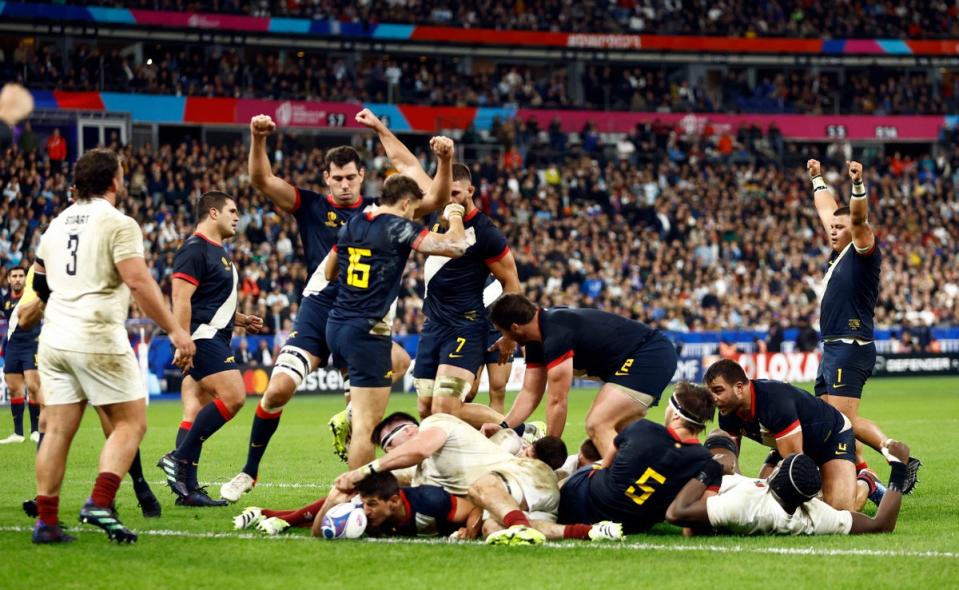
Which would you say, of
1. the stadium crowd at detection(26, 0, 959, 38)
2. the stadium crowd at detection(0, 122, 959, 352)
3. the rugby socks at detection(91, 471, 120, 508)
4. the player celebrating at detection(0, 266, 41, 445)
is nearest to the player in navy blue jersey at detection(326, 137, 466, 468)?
the rugby socks at detection(91, 471, 120, 508)

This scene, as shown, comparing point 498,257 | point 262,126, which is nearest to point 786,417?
point 498,257

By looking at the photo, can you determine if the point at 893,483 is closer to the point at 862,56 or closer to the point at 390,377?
the point at 390,377

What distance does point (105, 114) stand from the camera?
43.7 meters

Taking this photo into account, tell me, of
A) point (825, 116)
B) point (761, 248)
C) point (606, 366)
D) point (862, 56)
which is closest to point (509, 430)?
point (606, 366)

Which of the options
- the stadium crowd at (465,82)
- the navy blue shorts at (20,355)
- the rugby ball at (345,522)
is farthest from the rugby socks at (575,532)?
the stadium crowd at (465,82)

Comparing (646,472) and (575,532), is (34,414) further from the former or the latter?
(646,472)

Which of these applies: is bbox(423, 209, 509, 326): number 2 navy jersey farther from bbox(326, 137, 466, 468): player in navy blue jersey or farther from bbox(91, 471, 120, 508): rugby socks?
bbox(91, 471, 120, 508): rugby socks

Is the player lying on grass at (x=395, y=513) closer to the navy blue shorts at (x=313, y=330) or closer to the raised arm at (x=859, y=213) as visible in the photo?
the navy blue shorts at (x=313, y=330)

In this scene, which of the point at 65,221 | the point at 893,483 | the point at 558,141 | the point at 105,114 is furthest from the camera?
the point at 558,141

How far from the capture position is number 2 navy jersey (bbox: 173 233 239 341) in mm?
12336

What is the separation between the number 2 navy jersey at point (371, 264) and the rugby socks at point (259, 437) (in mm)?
1371

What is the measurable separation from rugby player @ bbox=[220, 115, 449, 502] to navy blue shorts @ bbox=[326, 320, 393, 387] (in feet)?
2.08

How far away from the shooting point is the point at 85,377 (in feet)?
29.5

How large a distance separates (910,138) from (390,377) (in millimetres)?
50965
